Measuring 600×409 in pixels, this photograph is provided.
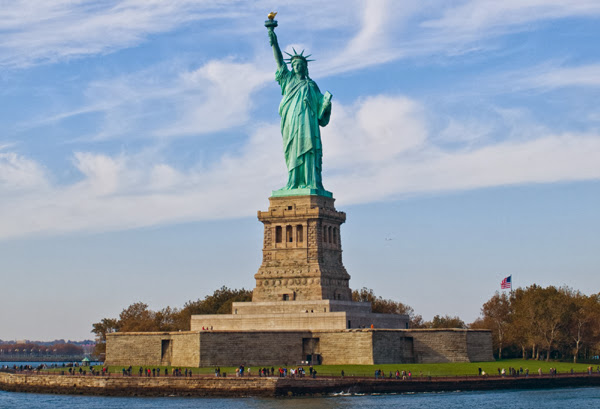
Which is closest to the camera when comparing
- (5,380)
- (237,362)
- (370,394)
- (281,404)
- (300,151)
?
(281,404)

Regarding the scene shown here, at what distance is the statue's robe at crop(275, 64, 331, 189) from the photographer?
69.3m

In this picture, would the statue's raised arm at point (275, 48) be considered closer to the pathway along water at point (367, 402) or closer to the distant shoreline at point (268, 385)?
the distant shoreline at point (268, 385)

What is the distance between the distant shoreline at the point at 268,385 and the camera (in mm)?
53906

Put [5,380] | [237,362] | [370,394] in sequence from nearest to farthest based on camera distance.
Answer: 1. [370,394]
2. [237,362]
3. [5,380]

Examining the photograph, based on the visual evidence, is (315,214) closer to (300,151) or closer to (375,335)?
(300,151)

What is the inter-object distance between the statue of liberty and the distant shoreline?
18.1 metres

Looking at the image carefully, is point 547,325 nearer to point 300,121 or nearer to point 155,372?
point 300,121

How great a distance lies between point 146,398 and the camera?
180 ft

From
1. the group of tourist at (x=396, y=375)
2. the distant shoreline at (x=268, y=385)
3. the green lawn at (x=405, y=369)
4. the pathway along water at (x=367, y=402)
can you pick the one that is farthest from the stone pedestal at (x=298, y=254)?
the pathway along water at (x=367, y=402)

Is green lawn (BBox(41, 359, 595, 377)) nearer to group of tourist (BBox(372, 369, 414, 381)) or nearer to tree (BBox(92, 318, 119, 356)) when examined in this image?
group of tourist (BBox(372, 369, 414, 381))

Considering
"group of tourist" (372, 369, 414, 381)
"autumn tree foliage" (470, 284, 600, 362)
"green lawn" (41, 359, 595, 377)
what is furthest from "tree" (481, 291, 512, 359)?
"group of tourist" (372, 369, 414, 381)

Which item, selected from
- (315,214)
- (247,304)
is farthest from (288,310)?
(315,214)

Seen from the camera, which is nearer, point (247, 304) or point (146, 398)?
point (146, 398)

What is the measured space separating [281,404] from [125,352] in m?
18.3
